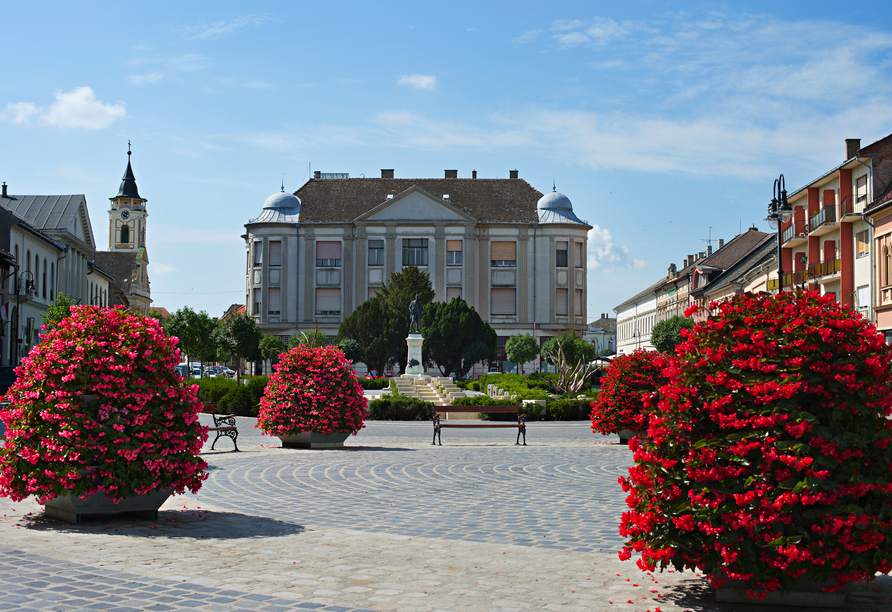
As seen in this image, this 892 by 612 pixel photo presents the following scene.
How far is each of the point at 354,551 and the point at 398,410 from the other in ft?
80.0

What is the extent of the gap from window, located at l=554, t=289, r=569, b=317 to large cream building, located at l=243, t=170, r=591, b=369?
9cm

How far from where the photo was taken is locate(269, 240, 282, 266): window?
81688 millimetres

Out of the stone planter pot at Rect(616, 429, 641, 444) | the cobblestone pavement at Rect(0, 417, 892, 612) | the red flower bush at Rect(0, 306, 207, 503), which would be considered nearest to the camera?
the cobblestone pavement at Rect(0, 417, 892, 612)

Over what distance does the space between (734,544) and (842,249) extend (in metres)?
38.7

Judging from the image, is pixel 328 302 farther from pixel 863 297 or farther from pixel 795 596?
pixel 795 596

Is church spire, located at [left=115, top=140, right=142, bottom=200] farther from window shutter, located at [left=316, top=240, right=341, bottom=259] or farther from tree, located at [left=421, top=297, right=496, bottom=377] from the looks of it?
tree, located at [left=421, top=297, right=496, bottom=377]

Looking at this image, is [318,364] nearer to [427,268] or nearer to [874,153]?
[874,153]

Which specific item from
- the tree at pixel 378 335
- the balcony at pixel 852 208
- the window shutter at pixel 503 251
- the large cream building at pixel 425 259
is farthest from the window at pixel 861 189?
the window shutter at pixel 503 251

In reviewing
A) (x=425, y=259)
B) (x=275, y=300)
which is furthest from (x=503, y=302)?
(x=275, y=300)

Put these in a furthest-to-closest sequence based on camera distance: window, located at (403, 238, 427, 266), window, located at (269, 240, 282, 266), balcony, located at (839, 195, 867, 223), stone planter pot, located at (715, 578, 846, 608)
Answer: window, located at (269, 240, 282, 266) → window, located at (403, 238, 427, 266) → balcony, located at (839, 195, 867, 223) → stone planter pot, located at (715, 578, 846, 608)

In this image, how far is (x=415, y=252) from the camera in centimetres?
8131

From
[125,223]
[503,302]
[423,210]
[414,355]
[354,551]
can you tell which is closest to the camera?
[354,551]

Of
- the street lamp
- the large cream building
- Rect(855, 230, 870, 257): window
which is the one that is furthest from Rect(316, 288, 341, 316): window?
the street lamp

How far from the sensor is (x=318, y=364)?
1819cm
